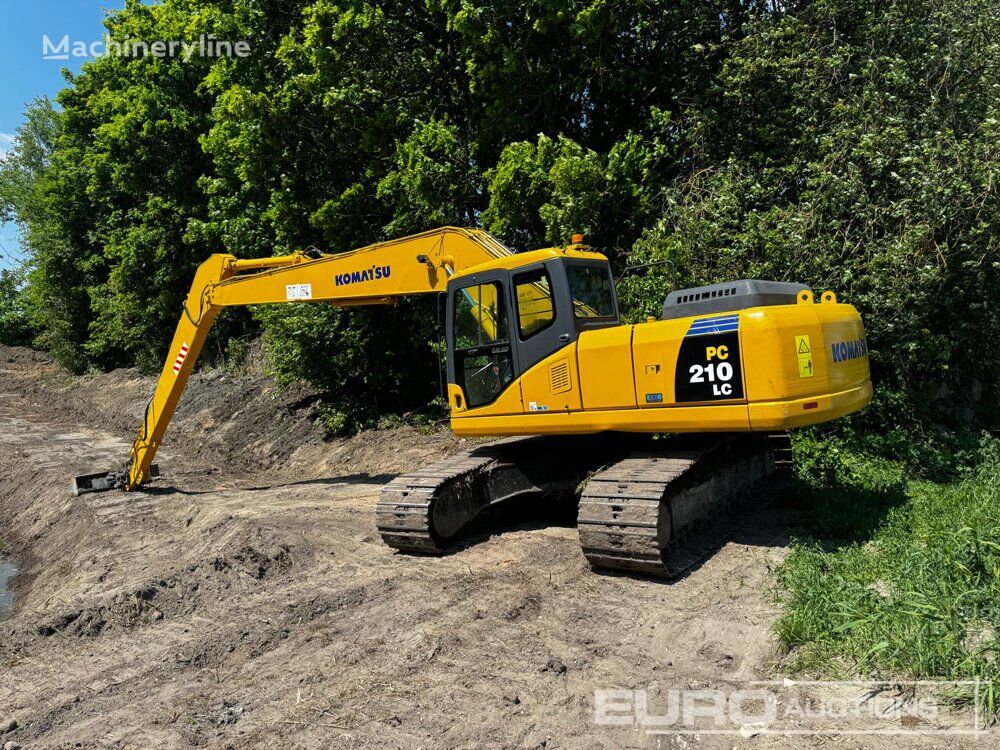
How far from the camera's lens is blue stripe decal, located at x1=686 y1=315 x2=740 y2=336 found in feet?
19.4

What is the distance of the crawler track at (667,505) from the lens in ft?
18.7

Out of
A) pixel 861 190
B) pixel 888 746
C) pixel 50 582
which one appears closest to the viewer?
pixel 888 746

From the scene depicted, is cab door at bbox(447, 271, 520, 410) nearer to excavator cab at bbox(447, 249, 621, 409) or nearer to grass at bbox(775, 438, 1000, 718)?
excavator cab at bbox(447, 249, 621, 409)

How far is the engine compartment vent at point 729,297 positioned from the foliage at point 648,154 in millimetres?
3898

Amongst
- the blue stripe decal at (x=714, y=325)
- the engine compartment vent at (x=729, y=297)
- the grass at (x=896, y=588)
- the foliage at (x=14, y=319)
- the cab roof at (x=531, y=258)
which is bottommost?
the grass at (x=896, y=588)

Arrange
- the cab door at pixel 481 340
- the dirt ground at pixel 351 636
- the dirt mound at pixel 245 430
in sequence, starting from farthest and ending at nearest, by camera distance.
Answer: the dirt mound at pixel 245 430 < the cab door at pixel 481 340 < the dirt ground at pixel 351 636

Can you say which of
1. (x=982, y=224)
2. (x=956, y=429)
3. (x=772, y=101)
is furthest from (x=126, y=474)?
(x=956, y=429)

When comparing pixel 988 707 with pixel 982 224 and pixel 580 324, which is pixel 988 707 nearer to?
pixel 580 324

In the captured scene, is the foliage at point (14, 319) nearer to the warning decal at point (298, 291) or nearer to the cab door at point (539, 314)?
the warning decal at point (298, 291)

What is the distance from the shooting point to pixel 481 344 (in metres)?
7.32

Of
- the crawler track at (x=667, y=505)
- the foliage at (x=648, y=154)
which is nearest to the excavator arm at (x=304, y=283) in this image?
the crawler track at (x=667, y=505)

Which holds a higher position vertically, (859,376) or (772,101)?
(772,101)

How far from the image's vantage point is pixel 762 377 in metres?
5.75

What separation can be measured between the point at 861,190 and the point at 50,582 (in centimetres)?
1134
